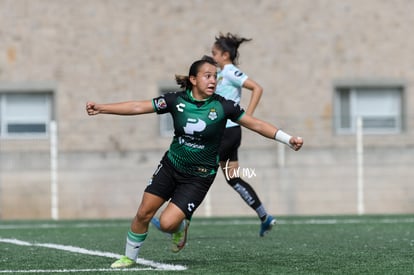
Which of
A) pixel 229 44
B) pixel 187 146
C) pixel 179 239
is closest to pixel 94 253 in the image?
pixel 179 239

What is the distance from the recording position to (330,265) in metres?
8.26

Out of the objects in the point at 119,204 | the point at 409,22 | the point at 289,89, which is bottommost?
the point at 119,204

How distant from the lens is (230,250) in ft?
32.4

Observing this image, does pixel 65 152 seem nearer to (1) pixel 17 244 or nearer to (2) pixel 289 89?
(2) pixel 289 89

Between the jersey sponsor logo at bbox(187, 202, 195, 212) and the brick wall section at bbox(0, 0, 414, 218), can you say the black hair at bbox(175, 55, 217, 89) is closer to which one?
the jersey sponsor logo at bbox(187, 202, 195, 212)

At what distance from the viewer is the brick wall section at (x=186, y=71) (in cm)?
2241

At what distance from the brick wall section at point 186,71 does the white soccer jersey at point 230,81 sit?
1052 cm

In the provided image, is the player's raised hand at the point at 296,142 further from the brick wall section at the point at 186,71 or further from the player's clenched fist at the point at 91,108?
the brick wall section at the point at 186,71

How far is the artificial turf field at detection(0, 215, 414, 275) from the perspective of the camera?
8094 millimetres

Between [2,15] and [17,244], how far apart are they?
43.8 ft

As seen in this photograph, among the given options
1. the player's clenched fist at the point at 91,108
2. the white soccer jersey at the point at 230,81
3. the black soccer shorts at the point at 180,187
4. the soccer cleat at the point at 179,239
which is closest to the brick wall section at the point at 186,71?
the white soccer jersey at the point at 230,81

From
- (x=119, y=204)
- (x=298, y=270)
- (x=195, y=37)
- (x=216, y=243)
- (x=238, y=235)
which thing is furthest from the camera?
(x=195, y=37)

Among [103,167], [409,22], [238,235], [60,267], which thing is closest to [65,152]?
[103,167]

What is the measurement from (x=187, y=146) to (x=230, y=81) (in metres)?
3.45
